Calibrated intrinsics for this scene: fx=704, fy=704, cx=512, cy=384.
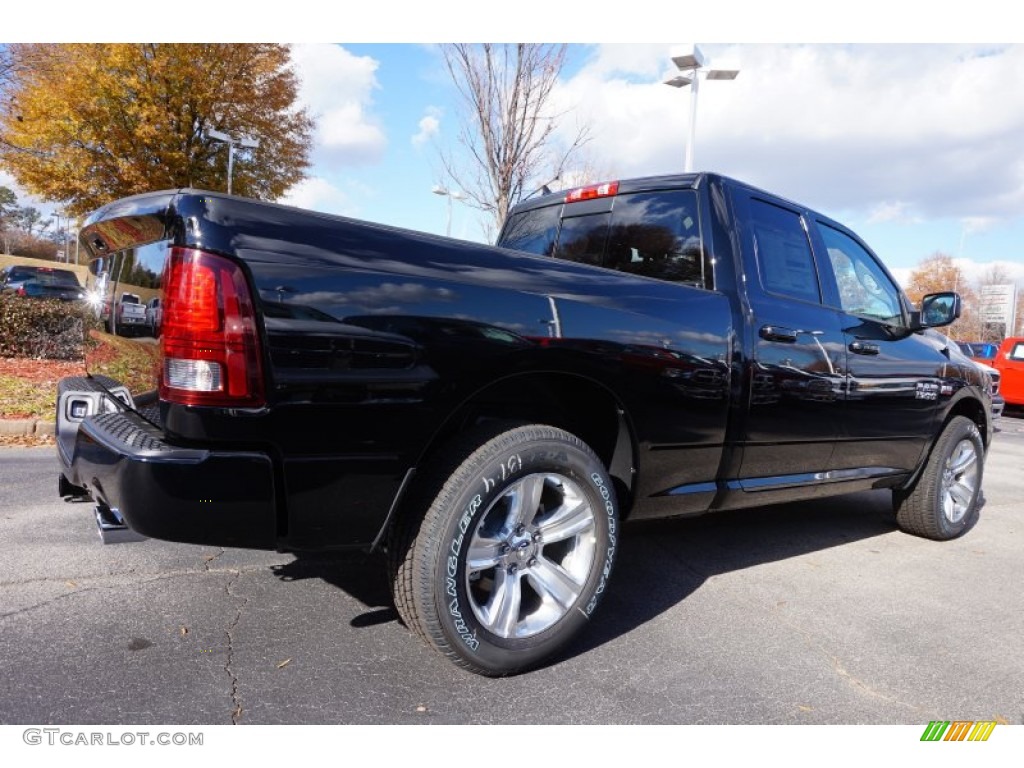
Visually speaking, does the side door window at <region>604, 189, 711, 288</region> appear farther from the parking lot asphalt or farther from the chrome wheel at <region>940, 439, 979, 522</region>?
the chrome wheel at <region>940, 439, 979, 522</region>

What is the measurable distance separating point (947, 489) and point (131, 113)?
14.2 meters

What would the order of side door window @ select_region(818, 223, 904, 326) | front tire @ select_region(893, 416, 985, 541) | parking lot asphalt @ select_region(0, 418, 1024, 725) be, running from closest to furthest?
parking lot asphalt @ select_region(0, 418, 1024, 725), side door window @ select_region(818, 223, 904, 326), front tire @ select_region(893, 416, 985, 541)

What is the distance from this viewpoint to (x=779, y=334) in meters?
3.23

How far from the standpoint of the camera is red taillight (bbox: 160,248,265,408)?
1.89 meters

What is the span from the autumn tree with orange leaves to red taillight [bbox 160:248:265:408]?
13.2 m

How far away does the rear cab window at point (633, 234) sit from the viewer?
3273 mm

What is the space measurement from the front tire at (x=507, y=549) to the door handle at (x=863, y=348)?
184cm

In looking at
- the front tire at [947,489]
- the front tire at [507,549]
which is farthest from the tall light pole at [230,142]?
the front tire at [507,549]

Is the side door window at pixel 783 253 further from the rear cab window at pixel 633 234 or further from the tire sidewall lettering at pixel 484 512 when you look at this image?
the tire sidewall lettering at pixel 484 512

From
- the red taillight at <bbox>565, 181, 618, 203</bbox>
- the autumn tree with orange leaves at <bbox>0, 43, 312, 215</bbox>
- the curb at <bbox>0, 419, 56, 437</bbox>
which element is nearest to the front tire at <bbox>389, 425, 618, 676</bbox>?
the red taillight at <bbox>565, 181, 618, 203</bbox>

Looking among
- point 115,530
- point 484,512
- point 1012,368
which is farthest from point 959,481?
point 1012,368

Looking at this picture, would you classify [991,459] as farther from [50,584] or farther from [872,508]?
[50,584]
